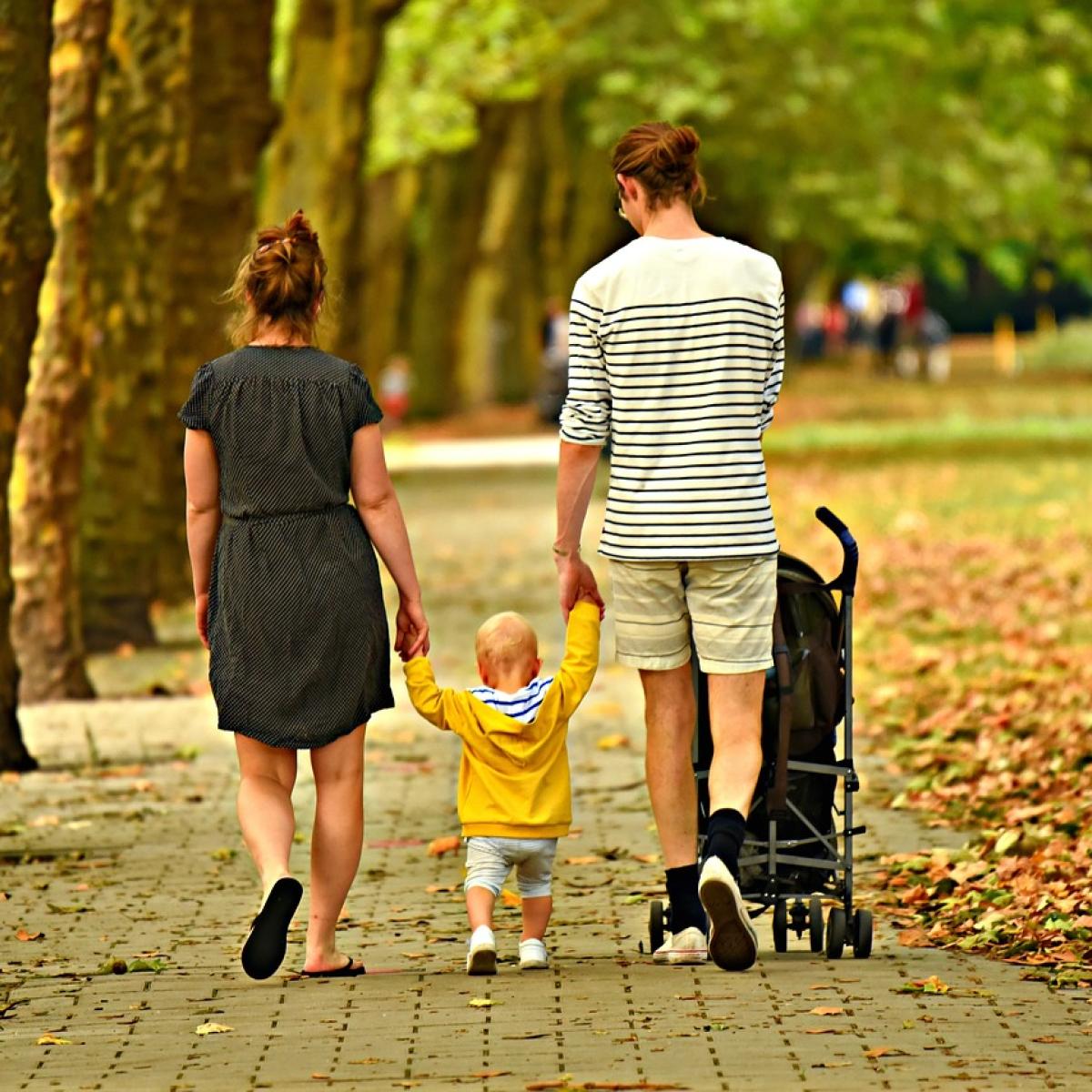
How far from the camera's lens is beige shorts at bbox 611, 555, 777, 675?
23.3 feet

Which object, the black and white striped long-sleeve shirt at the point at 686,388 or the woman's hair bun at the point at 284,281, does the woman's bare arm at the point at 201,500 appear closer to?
the woman's hair bun at the point at 284,281

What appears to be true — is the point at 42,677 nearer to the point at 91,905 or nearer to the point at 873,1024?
the point at 91,905

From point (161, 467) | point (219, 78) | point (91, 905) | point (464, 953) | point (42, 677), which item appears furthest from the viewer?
point (219, 78)

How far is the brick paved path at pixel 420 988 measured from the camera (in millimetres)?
6027

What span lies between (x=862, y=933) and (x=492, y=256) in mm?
40854

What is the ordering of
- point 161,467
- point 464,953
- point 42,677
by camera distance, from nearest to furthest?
1. point 464,953
2. point 42,677
3. point 161,467

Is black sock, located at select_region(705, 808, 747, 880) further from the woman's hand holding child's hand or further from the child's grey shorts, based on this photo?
the woman's hand holding child's hand

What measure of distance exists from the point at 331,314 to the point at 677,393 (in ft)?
3.32

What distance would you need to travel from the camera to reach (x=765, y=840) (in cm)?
745

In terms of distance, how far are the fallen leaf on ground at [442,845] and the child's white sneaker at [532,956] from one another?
90.0 inches

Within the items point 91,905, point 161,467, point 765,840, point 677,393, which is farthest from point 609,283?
point 161,467

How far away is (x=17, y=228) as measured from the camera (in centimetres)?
1130

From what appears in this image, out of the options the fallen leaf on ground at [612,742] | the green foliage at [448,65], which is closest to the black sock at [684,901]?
the fallen leaf on ground at [612,742]

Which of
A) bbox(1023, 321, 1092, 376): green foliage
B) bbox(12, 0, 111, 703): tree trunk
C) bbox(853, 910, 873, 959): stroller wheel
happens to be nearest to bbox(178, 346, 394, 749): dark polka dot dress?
bbox(853, 910, 873, 959): stroller wheel
